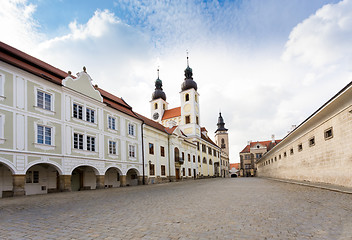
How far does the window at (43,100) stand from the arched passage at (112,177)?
10.00 m

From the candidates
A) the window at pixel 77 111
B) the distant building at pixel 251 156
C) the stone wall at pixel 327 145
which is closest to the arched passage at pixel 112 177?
the window at pixel 77 111

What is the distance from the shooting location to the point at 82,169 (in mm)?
23312

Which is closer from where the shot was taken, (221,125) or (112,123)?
(112,123)

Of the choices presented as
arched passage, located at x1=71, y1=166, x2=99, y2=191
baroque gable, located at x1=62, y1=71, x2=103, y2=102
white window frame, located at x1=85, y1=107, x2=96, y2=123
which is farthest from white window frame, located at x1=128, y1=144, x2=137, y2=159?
baroque gable, located at x1=62, y1=71, x2=103, y2=102

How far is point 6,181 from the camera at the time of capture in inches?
656

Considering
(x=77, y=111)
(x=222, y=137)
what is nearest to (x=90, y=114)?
(x=77, y=111)

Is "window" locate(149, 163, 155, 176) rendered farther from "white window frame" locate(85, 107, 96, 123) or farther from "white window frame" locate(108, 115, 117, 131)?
"white window frame" locate(85, 107, 96, 123)

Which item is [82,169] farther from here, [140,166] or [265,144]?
[265,144]

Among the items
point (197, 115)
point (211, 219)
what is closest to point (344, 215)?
point (211, 219)

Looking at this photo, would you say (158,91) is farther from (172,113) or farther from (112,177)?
(112,177)

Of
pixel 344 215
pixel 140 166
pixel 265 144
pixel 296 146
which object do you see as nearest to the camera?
pixel 344 215

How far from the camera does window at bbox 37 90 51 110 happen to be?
17.9 metres

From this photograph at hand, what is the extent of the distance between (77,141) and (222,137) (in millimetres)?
76536

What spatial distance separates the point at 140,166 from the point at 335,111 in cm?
2070
